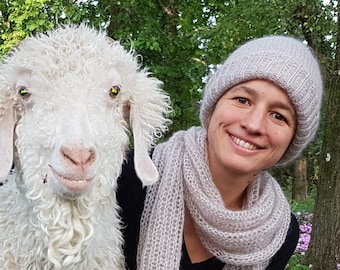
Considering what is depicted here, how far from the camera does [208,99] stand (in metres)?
2.76

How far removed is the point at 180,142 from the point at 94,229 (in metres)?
0.96

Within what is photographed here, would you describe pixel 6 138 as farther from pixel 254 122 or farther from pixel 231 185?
pixel 231 185

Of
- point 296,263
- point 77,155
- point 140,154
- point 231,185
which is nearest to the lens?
point 77,155

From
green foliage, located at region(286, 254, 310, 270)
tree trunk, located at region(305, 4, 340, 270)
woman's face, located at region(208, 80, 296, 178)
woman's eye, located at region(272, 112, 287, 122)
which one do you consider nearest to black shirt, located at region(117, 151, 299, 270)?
woman's face, located at region(208, 80, 296, 178)

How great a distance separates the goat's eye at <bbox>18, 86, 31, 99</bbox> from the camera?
1.96 metres

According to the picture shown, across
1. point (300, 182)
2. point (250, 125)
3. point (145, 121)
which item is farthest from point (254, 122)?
point (300, 182)

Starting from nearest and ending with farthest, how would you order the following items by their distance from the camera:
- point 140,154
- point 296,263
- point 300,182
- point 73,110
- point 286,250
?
point 73,110 < point 140,154 < point 286,250 < point 296,263 < point 300,182

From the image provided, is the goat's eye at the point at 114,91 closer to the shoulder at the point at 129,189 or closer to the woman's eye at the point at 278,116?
the shoulder at the point at 129,189

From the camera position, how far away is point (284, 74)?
2518mm

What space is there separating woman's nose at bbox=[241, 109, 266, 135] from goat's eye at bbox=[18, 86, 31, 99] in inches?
36.7

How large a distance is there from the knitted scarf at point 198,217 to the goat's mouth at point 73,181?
2.59ft

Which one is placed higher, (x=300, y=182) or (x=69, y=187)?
(x=300, y=182)

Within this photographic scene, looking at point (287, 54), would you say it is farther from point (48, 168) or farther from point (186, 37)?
point (186, 37)

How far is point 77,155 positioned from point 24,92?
13.9 inches
